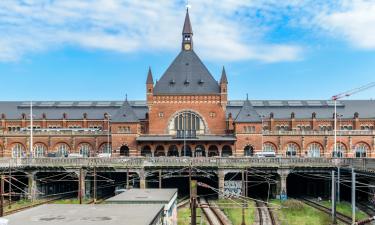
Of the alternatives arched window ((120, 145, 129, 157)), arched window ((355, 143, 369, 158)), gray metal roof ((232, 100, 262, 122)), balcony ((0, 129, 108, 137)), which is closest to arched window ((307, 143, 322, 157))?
arched window ((355, 143, 369, 158))

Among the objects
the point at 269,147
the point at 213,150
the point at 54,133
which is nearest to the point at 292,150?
the point at 269,147

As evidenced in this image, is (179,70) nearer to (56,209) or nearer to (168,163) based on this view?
(168,163)

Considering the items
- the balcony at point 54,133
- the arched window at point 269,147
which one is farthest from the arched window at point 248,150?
the balcony at point 54,133

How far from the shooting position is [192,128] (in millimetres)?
78812

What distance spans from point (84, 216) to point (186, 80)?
203ft

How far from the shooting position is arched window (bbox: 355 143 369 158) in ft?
266

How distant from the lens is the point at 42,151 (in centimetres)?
8444

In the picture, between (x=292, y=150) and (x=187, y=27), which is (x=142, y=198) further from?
(x=187, y=27)

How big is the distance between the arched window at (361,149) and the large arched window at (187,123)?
28489 millimetres

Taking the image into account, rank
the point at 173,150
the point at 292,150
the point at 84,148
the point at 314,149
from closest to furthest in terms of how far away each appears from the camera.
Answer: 1. the point at 173,150
2. the point at 314,149
3. the point at 292,150
4. the point at 84,148

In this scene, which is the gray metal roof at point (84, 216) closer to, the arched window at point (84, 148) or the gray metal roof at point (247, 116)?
the gray metal roof at point (247, 116)

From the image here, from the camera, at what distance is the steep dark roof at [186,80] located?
3127 inches

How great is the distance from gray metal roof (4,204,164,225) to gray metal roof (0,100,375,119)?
66.8 metres

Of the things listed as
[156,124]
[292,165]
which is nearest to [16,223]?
[292,165]
